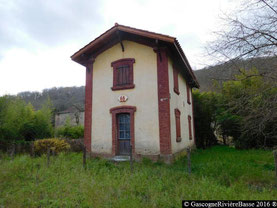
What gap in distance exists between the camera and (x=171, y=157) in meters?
7.85

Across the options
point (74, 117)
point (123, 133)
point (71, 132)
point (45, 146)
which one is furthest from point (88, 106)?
point (74, 117)

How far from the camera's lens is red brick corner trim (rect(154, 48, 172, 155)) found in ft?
25.8

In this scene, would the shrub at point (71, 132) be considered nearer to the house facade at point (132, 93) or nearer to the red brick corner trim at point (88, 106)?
the red brick corner trim at point (88, 106)

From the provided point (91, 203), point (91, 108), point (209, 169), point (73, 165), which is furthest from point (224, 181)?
point (91, 108)

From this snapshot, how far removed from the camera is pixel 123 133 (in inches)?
356

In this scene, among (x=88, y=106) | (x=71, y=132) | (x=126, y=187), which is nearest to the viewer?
(x=126, y=187)

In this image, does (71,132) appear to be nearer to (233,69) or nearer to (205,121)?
(205,121)

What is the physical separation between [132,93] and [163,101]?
5.45 feet

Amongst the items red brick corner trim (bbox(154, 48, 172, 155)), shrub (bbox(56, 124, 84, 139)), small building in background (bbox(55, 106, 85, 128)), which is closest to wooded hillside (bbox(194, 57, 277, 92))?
red brick corner trim (bbox(154, 48, 172, 155))

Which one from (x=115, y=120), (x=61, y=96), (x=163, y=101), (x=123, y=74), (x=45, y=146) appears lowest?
(x=45, y=146)

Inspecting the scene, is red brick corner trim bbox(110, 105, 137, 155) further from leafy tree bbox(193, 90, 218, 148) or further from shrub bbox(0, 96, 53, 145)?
leafy tree bbox(193, 90, 218, 148)

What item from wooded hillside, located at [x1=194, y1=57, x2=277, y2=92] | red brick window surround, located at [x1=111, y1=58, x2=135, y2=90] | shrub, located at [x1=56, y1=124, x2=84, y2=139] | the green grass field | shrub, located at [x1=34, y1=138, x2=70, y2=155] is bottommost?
the green grass field

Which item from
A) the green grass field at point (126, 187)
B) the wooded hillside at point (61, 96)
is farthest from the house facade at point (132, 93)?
the wooded hillside at point (61, 96)

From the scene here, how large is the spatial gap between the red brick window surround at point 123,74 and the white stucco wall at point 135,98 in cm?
20
